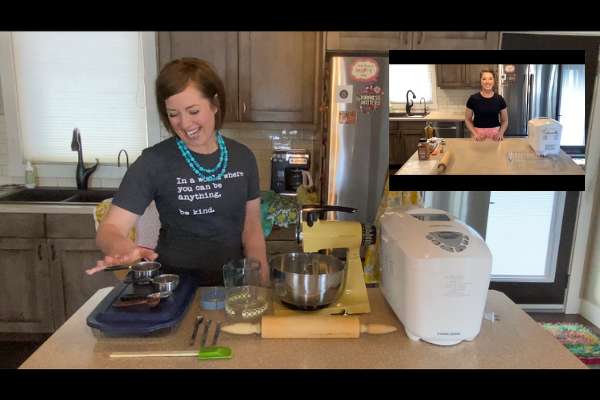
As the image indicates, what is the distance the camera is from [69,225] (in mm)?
2209

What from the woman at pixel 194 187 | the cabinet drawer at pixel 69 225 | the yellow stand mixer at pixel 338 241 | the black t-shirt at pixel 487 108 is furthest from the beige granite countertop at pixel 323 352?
the cabinet drawer at pixel 69 225

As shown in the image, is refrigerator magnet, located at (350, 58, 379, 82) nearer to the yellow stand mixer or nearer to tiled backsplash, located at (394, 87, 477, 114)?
tiled backsplash, located at (394, 87, 477, 114)

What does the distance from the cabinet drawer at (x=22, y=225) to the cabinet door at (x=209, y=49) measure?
39.1 inches

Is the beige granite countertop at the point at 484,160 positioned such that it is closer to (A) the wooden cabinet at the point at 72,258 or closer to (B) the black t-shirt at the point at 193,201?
(B) the black t-shirt at the point at 193,201

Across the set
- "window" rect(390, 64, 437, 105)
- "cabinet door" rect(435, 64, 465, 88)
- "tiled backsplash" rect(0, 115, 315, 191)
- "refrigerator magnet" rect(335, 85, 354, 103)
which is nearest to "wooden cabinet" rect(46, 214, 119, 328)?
"tiled backsplash" rect(0, 115, 315, 191)

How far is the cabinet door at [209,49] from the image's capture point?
233 cm

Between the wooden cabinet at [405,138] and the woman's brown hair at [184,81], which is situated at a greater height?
the woman's brown hair at [184,81]

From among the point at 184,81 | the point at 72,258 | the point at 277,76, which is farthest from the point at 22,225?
Result: the point at 184,81

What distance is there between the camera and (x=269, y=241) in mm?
2262

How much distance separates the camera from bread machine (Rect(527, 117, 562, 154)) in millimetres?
1016

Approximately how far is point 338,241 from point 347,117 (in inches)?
52.1

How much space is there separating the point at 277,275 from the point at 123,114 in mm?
2018

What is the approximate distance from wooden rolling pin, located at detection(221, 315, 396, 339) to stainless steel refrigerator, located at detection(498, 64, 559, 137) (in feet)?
1.80

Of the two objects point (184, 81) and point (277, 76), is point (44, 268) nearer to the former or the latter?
point (277, 76)
